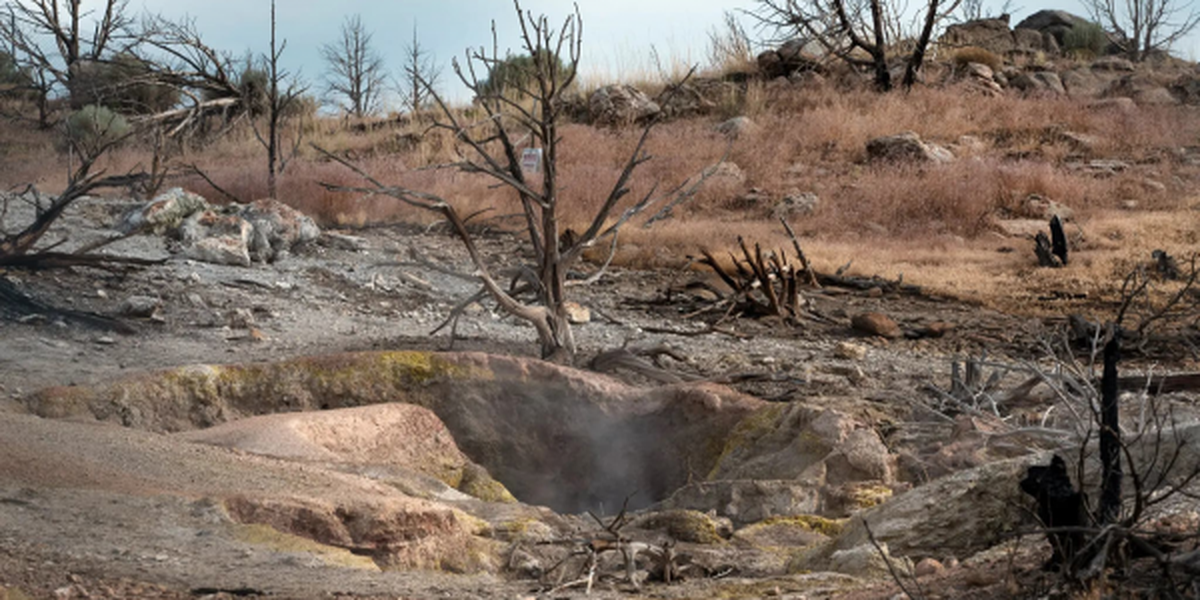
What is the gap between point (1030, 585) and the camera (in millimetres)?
2457

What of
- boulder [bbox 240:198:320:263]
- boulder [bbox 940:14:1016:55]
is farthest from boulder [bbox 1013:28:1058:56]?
boulder [bbox 240:198:320:263]

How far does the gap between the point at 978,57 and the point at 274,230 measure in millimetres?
16754

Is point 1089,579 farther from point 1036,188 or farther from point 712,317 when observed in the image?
point 1036,188

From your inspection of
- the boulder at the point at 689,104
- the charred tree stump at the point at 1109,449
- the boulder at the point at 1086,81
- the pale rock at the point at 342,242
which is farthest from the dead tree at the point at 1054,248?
the boulder at the point at 1086,81

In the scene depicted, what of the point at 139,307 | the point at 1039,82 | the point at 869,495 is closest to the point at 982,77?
the point at 1039,82

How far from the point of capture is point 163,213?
393 inches

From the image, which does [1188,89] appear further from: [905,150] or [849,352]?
[849,352]

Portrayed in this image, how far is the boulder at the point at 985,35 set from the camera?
24844 mm

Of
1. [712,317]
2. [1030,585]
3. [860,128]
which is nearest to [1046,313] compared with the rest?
[712,317]

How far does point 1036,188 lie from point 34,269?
11.3m

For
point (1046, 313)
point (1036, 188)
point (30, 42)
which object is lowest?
point (1046, 313)

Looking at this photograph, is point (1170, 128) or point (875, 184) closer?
point (875, 184)

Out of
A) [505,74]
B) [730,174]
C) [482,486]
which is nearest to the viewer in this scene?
[482,486]

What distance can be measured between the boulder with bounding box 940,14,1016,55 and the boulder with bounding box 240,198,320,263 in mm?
17604
